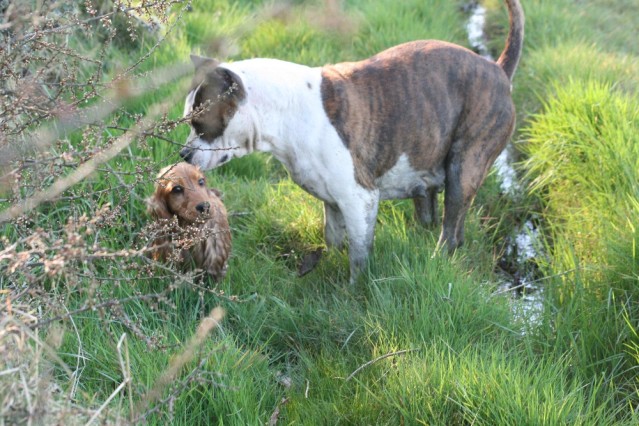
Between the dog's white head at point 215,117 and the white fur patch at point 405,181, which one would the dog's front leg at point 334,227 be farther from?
the dog's white head at point 215,117

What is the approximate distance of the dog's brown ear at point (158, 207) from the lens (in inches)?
151

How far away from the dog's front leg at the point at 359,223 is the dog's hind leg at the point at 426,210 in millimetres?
598

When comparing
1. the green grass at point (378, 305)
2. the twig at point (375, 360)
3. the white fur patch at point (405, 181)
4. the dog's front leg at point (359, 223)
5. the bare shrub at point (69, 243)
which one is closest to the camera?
the bare shrub at point (69, 243)

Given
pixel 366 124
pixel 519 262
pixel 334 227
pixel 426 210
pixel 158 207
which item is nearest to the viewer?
pixel 158 207

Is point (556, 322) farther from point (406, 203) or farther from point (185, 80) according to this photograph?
point (185, 80)

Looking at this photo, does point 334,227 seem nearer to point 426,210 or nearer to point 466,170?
point 426,210

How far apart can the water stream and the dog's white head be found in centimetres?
151

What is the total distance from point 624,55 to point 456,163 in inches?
141

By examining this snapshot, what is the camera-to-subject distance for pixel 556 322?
356 cm

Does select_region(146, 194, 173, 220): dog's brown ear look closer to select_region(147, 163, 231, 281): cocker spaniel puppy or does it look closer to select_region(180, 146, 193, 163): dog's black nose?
select_region(147, 163, 231, 281): cocker spaniel puppy

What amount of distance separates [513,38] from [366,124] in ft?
3.56

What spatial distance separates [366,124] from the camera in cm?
396

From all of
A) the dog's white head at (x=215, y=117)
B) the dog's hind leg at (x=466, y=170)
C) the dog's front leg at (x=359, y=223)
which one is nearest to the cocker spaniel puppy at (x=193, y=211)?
the dog's white head at (x=215, y=117)

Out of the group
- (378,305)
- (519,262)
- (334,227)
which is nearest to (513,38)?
(519,262)
